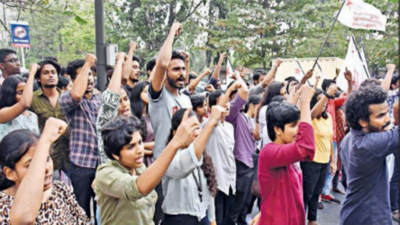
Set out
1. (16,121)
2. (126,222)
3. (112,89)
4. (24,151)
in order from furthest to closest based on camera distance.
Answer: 1. (16,121)
2. (112,89)
3. (126,222)
4. (24,151)

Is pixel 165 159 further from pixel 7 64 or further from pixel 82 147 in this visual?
pixel 7 64

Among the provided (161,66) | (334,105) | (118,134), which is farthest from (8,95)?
(334,105)

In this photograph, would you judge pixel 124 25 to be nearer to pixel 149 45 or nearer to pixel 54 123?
pixel 149 45

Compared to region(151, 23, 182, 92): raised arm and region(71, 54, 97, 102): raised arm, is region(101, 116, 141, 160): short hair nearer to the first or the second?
region(151, 23, 182, 92): raised arm

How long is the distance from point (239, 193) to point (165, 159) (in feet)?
8.27

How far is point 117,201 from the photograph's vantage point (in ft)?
7.53

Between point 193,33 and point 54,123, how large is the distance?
48.9 feet

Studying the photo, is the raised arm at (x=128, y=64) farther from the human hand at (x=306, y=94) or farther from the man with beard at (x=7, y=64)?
the human hand at (x=306, y=94)

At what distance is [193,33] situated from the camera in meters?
16.4

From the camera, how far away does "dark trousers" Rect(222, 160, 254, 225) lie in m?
4.23

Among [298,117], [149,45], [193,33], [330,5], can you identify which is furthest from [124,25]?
[298,117]

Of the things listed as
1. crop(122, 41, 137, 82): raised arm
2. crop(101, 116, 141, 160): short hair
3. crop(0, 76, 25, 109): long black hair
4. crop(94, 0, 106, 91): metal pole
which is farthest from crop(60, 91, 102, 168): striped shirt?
crop(101, 116, 141, 160): short hair

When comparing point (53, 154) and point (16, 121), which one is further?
point (53, 154)

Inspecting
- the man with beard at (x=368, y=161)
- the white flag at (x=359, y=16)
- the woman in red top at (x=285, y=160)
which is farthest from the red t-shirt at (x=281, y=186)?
the white flag at (x=359, y=16)
